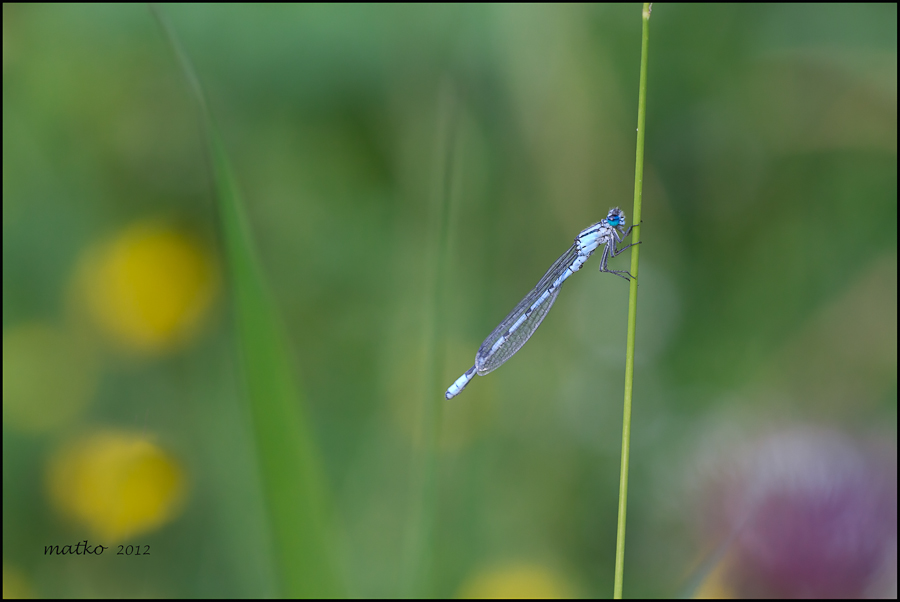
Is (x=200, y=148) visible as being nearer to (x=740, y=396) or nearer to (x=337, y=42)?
(x=337, y=42)

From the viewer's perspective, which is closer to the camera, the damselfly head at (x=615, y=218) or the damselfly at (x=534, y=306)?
the damselfly head at (x=615, y=218)

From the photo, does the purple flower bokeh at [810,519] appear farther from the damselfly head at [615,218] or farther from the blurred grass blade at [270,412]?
the blurred grass blade at [270,412]

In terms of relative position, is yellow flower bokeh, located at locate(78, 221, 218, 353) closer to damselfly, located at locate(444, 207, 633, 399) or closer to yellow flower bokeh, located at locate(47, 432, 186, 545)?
yellow flower bokeh, located at locate(47, 432, 186, 545)

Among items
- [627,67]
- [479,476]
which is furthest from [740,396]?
[627,67]

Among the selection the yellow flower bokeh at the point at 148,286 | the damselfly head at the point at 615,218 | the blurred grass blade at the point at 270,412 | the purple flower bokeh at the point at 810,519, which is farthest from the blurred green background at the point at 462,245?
the blurred grass blade at the point at 270,412

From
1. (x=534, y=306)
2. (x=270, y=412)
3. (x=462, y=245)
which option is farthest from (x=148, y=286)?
(x=270, y=412)

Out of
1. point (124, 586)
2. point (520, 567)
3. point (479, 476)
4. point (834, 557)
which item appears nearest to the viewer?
point (834, 557)

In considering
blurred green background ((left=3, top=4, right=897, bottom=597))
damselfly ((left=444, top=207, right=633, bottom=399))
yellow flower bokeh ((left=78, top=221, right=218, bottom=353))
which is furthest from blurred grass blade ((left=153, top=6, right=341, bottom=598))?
yellow flower bokeh ((left=78, top=221, right=218, bottom=353))
